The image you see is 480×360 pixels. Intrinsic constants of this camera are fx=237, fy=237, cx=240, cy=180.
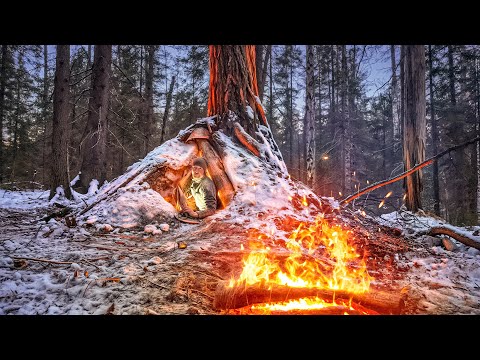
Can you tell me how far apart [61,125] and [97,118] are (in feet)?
4.33

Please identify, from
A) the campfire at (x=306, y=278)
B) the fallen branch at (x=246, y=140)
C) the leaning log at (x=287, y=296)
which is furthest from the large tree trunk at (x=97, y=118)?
the leaning log at (x=287, y=296)

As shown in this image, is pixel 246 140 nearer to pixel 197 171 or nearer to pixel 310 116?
pixel 197 171

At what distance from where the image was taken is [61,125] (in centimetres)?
768

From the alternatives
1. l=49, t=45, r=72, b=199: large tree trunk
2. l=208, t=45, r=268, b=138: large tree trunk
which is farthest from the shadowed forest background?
l=208, t=45, r=268, b=138: large tree trunk

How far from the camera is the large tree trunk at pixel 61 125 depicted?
753 cm

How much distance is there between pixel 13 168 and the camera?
1351 cm

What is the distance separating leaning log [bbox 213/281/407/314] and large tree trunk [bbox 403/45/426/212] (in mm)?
5278

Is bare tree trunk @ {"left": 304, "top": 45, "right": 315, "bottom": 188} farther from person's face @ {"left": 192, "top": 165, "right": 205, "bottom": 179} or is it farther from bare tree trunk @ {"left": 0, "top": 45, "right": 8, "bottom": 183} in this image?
bare tree trunk @ {"left": 0, "top": 45, "right": 8, "bottom": 183}

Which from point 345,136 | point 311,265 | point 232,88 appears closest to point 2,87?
point 232,88

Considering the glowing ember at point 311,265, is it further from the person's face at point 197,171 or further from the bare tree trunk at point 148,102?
the bare tree trunk at point 148,102

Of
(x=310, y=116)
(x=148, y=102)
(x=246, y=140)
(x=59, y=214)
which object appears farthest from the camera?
(x=148, y=102)
